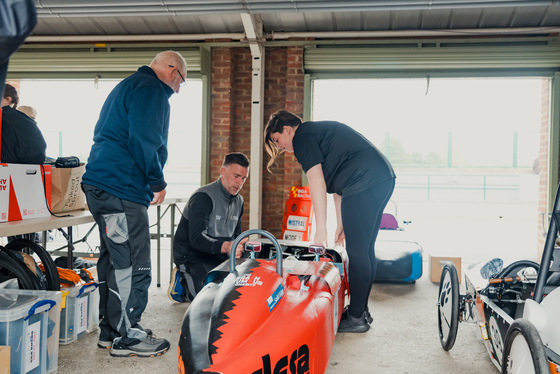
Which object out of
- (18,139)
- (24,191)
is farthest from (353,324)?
(18,139)

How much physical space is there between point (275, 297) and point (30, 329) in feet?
4.00

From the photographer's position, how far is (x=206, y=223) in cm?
332

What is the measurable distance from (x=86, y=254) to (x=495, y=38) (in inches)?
214

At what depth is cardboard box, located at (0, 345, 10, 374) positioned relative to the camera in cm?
196

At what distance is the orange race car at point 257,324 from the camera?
5.26 ft

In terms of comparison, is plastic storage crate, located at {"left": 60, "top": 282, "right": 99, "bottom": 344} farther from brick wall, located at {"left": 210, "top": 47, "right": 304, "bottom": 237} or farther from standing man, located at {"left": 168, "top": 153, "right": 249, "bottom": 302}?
brick wall, located at {"left": 210, "top": 47, "right": 304, "bottom": 237}

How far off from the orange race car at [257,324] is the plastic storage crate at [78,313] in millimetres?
1164

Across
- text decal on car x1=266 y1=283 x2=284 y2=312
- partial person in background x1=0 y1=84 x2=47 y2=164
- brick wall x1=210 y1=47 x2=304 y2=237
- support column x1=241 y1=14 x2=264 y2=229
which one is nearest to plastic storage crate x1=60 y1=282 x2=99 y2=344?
partial person in background x1=0 y1=84 x2=47 y2=164

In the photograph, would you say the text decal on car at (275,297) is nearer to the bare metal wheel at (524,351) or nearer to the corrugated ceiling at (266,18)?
the bare metal wheel at (524,351)

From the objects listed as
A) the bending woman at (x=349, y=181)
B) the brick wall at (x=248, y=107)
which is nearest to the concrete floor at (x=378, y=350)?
the bending woman at (x=349, y=181)

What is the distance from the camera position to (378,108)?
15758 mm

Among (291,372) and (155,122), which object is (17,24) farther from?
(155,122)

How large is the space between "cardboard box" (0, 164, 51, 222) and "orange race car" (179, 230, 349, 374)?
4.38ft

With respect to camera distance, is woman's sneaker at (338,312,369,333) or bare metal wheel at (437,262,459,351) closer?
bare metal wheel at (437,262,459,351)
